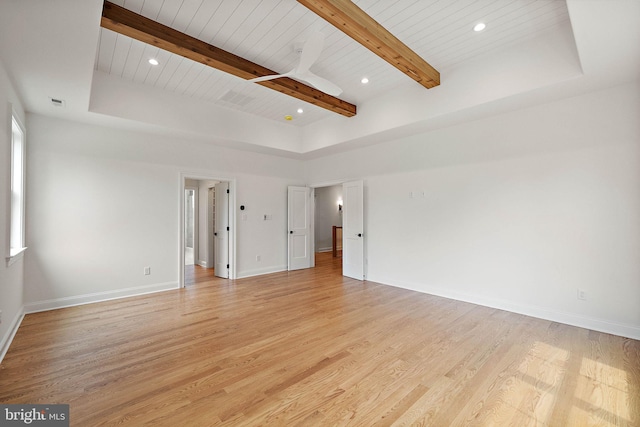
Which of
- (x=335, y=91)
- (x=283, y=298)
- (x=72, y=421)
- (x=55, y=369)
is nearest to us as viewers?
(x=72, y=421)

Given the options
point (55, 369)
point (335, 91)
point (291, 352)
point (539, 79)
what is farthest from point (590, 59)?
point (55, 369)

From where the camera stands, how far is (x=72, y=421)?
1827mm

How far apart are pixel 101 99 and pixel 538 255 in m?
6.19

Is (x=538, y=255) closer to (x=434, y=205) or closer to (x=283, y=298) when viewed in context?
(x=434, y=205)

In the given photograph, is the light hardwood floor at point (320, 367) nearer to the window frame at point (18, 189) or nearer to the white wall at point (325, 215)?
the window frame at point (18, 189)

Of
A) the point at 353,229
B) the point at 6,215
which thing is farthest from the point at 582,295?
the point at 6,215

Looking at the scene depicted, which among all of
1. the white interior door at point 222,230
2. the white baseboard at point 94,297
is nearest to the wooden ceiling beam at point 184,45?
the white interior door at point 222,230

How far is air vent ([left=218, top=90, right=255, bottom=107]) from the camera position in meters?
4.58

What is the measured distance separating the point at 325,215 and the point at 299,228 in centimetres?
340

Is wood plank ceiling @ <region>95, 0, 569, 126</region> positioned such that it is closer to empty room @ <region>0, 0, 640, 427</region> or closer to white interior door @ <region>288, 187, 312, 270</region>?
empty room @ <region>0, 0, 640, 427</region>

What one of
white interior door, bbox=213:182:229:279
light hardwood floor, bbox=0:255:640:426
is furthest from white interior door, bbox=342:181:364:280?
white interior door, bbox=213:182:229:279

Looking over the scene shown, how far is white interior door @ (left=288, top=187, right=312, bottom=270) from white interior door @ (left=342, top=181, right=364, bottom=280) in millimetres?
1264

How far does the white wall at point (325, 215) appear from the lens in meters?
10.0

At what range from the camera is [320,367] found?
2.48 metres
